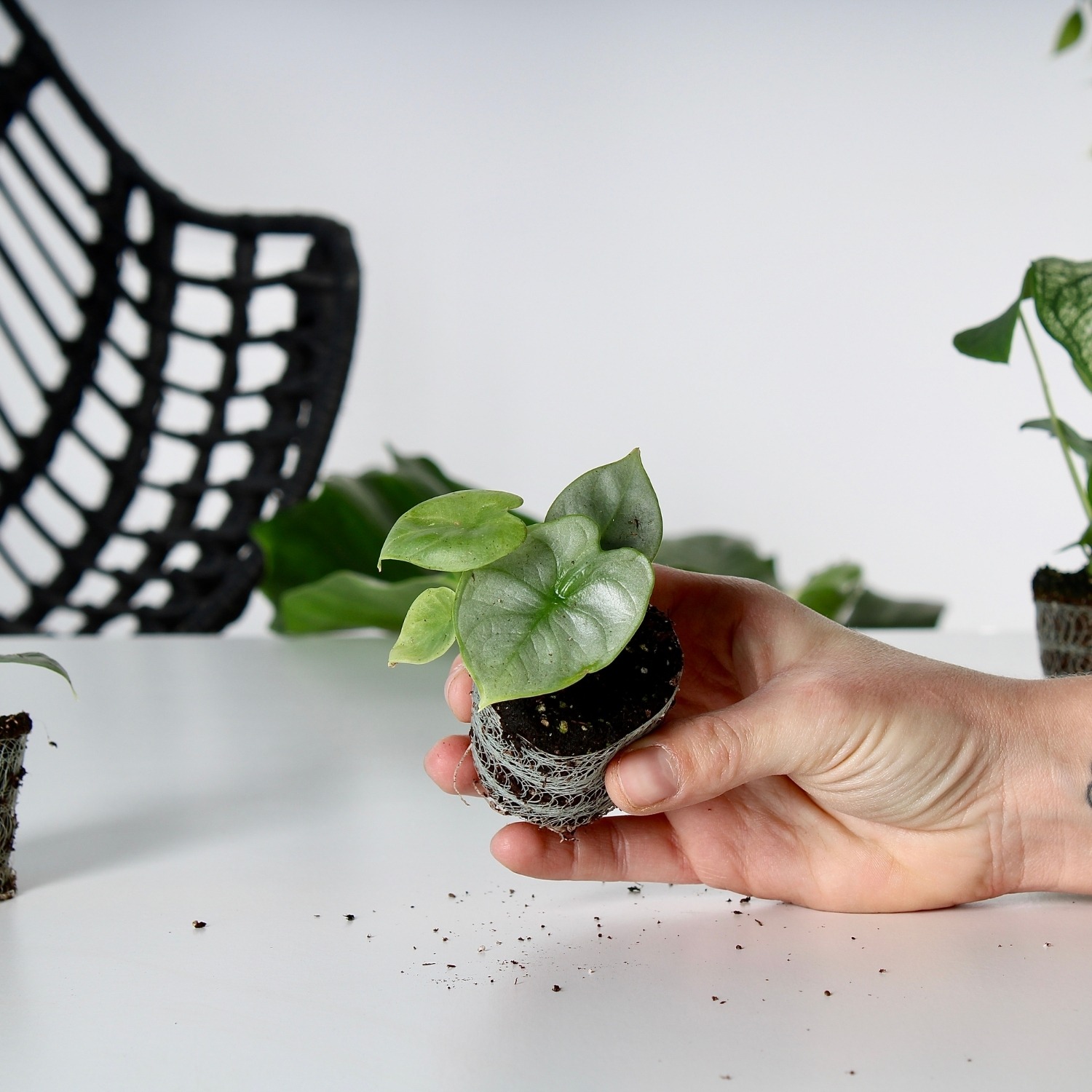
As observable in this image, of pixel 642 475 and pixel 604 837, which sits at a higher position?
pixel 642 475

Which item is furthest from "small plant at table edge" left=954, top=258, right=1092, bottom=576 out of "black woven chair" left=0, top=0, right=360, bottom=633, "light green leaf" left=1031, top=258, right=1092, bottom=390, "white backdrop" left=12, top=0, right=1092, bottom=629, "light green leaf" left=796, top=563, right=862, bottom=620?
"white backdrop" left=12, top=0, right=1092, bottom=629

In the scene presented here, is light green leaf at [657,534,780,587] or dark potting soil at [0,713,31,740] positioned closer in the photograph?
dark potting soil at [0,713,31,740]

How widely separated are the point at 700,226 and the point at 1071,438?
289 centimetres

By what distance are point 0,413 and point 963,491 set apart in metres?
2.85

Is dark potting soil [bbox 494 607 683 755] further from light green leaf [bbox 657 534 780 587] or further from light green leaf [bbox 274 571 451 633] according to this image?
light green leaf [bbox 657 534 780 587]

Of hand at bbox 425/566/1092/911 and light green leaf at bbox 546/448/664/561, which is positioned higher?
light green leaf at bbox 546/448/664/561

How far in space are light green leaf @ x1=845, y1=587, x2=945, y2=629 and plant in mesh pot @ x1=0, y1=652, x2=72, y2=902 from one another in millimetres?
1293

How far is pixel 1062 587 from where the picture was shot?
1.04 meters

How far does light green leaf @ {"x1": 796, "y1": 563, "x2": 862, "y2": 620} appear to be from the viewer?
5.15ft

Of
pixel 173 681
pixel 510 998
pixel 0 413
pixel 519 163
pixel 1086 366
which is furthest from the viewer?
pixel 519 163

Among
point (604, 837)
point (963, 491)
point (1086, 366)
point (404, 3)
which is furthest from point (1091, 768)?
point (404, 3)

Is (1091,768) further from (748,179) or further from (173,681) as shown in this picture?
(748,179)

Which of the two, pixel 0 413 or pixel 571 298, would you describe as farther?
pixel 571 298

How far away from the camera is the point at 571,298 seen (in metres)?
3.86
